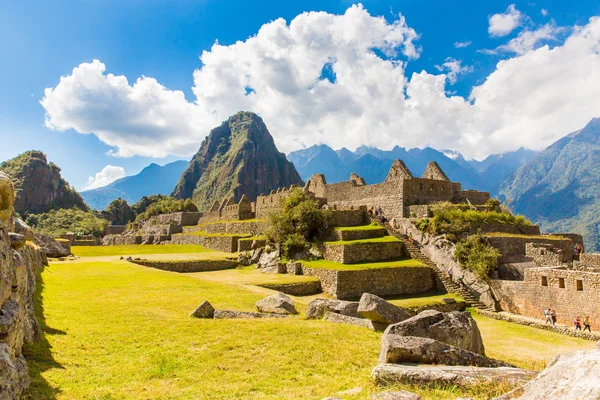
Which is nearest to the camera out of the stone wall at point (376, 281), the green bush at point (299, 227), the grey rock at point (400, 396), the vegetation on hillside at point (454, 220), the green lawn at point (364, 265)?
the grey rock at point (400, 396)

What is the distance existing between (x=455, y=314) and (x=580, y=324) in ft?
41.8

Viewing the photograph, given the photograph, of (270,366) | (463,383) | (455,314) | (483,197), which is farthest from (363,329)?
(483,197)

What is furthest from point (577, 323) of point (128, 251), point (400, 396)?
point (128, 251)

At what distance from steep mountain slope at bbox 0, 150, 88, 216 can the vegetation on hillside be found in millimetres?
130003

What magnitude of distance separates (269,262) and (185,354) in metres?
19.7

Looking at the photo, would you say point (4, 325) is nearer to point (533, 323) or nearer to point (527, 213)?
point (533, 323)

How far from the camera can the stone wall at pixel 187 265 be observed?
2652cm

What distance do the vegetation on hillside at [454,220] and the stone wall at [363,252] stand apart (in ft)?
7.71

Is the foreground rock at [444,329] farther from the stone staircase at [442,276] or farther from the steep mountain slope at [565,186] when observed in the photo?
the steep mountain slope at [565,186]

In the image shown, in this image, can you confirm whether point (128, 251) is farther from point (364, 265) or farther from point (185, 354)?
point (185, 354)

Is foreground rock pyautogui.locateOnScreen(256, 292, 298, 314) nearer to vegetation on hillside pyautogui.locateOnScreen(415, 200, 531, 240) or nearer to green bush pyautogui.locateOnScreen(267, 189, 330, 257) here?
green bush pyautogui.locateOnScreen(267, 189, 330, 257)

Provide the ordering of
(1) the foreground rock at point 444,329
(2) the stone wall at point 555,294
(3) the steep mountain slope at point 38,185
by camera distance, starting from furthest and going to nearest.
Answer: (3) the steep mountain slope at point 38,185
(2) the stone wall at point 555,294
(1) the foreground rock at point 444,329

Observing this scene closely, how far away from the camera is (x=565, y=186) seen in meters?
130

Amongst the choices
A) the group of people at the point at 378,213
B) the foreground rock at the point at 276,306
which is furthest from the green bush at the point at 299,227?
the foreground rock at the point at 276,306
